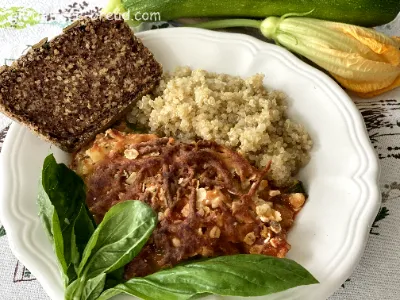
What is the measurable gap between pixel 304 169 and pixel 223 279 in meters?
0.62

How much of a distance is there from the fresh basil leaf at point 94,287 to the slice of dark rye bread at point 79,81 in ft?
2.09

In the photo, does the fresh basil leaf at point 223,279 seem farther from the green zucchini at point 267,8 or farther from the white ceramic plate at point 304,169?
the green zucchini at point 267,8

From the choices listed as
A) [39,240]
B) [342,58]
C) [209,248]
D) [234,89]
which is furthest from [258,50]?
[39,240]

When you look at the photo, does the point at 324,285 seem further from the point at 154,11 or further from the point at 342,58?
the point at 154,11

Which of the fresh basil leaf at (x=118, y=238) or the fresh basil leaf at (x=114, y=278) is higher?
the fresh basil leaf at (x=118, y=238)

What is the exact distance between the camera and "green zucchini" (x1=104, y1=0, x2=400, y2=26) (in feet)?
6.81

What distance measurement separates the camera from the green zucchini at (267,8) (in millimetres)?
2076

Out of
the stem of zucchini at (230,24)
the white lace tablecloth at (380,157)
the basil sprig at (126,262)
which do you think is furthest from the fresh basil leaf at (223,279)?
the stem of zucchini at (230,24)

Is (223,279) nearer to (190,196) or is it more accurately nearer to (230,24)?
(190,196)

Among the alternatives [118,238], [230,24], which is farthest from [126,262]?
[230,24]

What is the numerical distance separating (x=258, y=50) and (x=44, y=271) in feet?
3.61

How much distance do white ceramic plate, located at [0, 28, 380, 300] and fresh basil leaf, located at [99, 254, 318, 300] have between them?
0.13m

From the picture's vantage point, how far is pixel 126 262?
1386 millimetres

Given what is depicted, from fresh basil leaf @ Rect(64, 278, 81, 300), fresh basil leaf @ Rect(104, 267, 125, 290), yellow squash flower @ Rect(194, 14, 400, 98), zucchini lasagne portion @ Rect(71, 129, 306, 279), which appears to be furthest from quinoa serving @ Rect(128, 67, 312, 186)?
fresh basil leaf @ Rect(64, 278, 81, 300)
